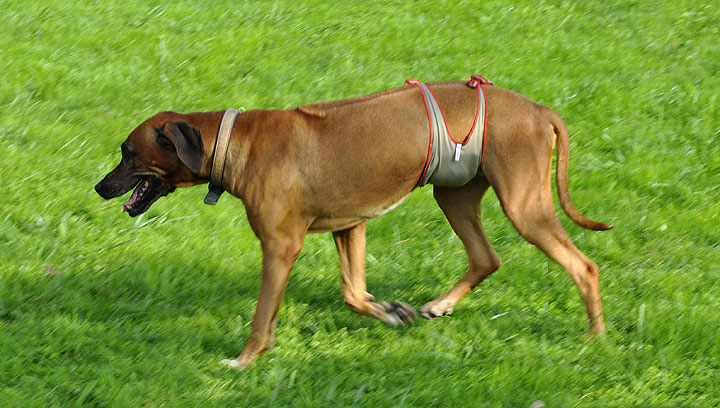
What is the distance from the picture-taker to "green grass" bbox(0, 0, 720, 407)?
16.2 ft

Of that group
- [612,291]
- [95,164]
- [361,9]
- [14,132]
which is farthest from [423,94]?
[361,9]

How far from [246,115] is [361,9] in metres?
5.50

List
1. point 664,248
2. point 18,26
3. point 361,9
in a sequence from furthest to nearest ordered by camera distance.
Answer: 1. point 361,9
2. point 18,26
3. point 664,248

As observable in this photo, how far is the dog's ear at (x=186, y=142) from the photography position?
16.6 feet

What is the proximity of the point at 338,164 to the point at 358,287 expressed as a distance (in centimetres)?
88

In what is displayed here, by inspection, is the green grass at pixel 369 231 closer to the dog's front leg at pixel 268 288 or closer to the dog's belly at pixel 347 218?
the dog's front leg at pixel 268 288

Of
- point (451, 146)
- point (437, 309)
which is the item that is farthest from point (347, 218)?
point (437, 309)

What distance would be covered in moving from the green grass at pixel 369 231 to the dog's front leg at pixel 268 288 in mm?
123

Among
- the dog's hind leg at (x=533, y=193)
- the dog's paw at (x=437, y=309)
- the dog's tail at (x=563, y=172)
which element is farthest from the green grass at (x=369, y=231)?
the dog's tail at (x=563, y=172)

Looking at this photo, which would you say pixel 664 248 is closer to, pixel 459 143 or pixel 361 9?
pixel 459 143

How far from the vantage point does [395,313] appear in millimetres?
5602

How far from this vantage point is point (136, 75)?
895 centimetres

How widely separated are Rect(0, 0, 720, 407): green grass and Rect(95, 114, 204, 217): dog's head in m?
0.78

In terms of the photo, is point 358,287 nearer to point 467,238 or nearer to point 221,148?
point 467,238
